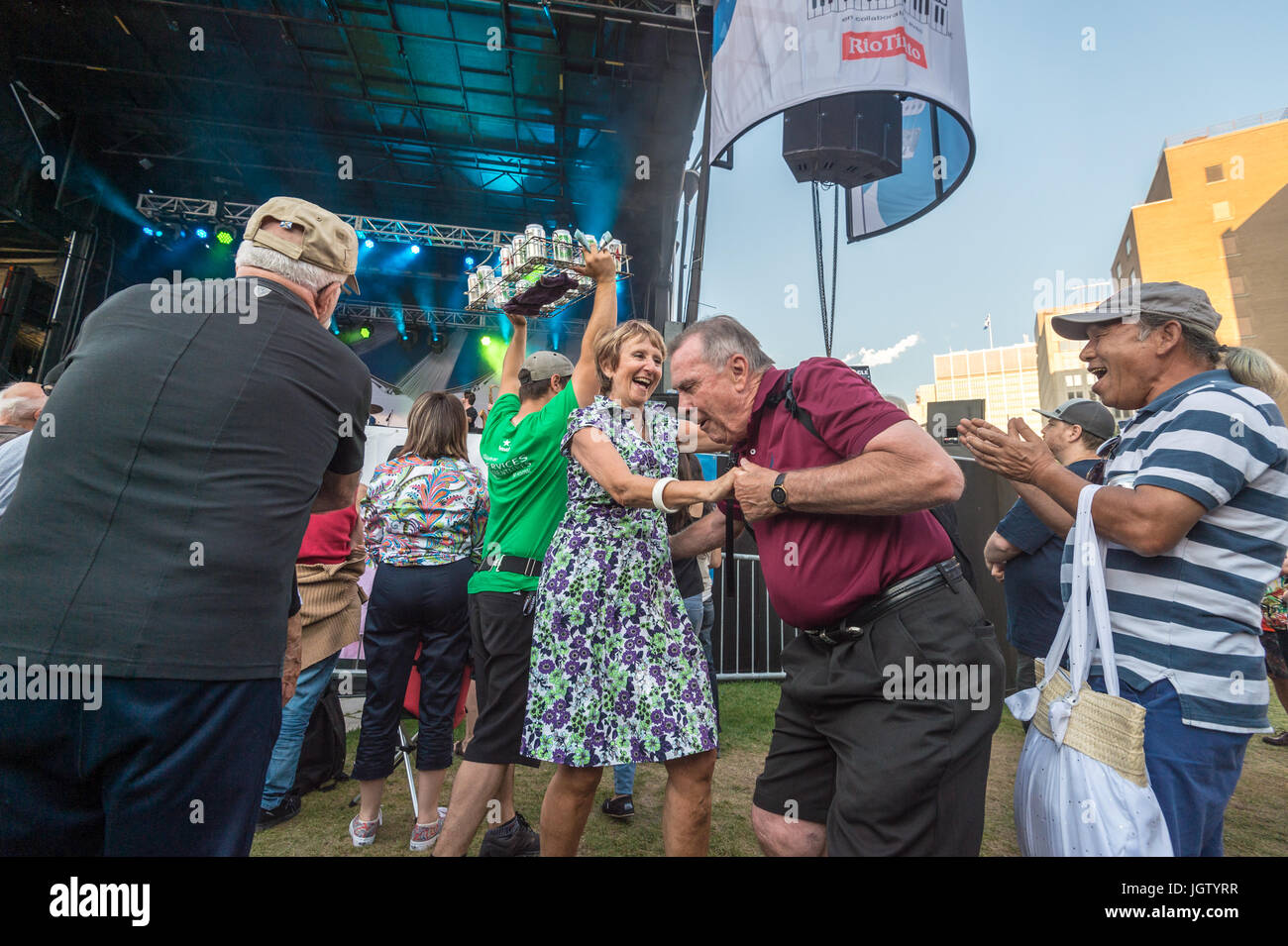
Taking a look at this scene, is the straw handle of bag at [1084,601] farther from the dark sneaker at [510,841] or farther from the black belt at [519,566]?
the dark sneaker at [510,841]

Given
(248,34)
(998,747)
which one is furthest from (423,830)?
(248,34)

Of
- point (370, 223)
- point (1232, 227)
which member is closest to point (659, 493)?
point (370, 223)

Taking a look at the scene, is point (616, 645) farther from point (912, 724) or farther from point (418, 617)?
point (418, 617)

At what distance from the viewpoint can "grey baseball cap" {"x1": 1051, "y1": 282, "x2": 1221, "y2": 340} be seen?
6.10 ft

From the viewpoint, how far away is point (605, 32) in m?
9.86

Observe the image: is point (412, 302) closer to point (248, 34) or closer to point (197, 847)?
point (248, 34)

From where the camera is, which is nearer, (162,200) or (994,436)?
(994,436)

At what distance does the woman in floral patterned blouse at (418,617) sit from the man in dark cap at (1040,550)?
129 inches

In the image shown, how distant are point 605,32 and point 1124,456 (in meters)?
10.9

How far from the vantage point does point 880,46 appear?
545 cm

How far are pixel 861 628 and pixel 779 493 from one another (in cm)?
44

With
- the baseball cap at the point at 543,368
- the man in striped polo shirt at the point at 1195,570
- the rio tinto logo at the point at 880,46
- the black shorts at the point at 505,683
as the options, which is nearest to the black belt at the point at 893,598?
the man in striped polo shirt at the point at 1195,570

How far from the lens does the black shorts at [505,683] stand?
256 cm
